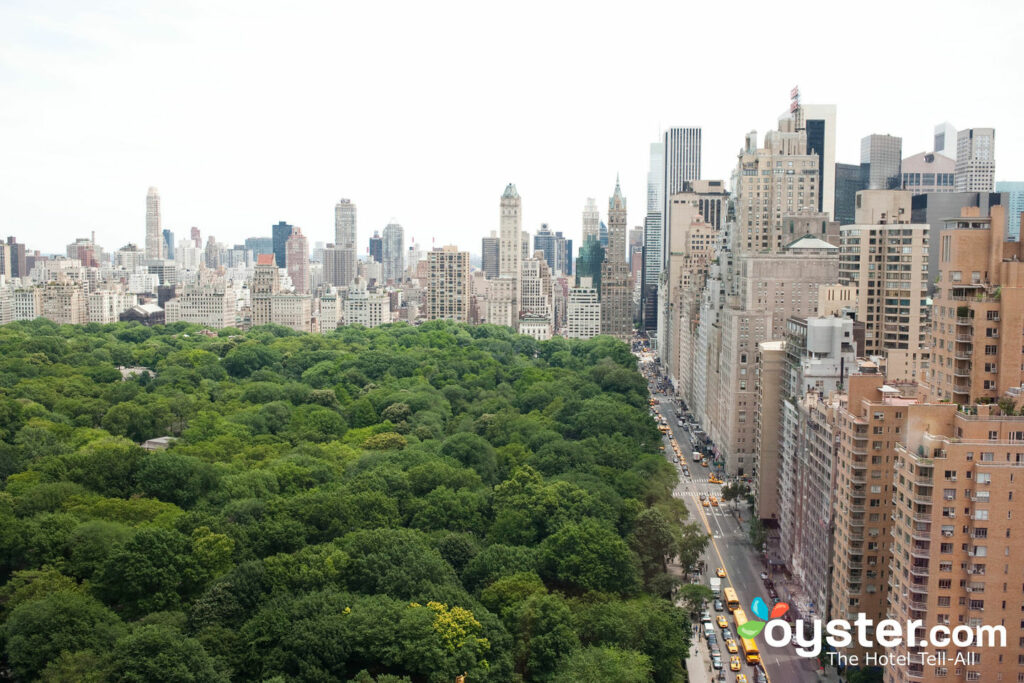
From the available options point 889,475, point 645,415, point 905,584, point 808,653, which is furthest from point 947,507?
point 645,415

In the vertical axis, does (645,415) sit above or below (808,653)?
above

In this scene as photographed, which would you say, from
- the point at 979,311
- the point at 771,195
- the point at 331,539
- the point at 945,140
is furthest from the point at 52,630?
the point at 945,140

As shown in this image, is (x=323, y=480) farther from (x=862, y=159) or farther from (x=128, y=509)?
(x=862, y=159)

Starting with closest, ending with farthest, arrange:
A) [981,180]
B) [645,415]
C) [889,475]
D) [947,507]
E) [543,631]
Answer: [947,507] → [543,631] → [889,475] → [645,415] → [981,180]

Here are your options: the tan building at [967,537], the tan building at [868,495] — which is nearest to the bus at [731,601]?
the tan building at [868,495]

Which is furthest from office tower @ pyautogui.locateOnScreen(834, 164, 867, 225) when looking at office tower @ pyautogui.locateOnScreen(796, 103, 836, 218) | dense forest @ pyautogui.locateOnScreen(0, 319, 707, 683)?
dense forest @ pyautogui.locateOnScreen(0, 319, 707, 683)

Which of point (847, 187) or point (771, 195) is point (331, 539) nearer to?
point (771, 195)
